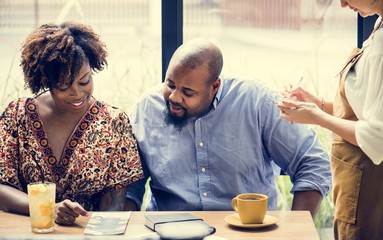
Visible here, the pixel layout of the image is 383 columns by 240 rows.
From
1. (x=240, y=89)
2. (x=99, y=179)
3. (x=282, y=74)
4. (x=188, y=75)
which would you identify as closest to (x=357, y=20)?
(x=282, y=74)

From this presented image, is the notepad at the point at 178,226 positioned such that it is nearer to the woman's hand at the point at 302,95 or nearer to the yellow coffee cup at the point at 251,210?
the yellow coffee cup at the point at 251,210

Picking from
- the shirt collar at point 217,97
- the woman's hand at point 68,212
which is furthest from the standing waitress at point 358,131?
the woman's hand at point 68,212

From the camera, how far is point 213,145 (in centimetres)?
257

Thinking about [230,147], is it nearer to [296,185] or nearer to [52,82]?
[296,185]

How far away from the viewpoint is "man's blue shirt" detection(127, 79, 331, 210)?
2.54m

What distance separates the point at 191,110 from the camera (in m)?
2.56

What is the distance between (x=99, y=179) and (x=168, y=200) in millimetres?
304

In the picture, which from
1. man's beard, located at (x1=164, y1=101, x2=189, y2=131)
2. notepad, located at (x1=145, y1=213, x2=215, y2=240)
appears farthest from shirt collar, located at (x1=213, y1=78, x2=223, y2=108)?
notepad, located at (x1=145, y1=213, x2=215, y2=240)

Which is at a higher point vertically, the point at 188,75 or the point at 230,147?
the point at 188,75

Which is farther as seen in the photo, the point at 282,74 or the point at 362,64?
the point at 282,74

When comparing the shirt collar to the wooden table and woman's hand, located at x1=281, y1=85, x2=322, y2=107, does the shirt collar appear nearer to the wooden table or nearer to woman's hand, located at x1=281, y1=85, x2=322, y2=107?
woman's hand, located at x1=281, y1=85, x2=322, y2=107

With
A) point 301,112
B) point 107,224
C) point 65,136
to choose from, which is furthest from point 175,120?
point 107,224

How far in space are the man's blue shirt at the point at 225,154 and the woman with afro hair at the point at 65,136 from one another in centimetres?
15

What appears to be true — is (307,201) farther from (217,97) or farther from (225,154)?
(217,97)
